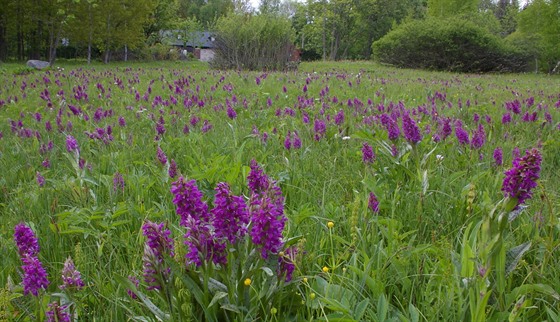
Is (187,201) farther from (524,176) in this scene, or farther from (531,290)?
(531,290)

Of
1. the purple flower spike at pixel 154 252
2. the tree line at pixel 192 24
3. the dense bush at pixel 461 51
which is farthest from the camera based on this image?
the tree line at pixel 192 24

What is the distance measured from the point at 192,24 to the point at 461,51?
129ft

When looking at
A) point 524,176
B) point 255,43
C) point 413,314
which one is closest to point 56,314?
point 413,314

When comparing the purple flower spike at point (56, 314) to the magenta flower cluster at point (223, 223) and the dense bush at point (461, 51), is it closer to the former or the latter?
the magenta flower cluster at point (223, 223)

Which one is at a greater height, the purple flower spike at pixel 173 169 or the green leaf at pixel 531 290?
the purple flower spike at pixel 173 169

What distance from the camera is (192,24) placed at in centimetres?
5794

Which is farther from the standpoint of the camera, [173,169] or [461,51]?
[461,51]

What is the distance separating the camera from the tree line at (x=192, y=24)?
29.0 m

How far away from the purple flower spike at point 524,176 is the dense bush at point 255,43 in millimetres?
19467

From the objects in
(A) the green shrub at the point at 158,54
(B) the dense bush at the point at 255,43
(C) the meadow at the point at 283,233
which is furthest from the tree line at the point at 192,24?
(C) the meadow at the point at 283,233

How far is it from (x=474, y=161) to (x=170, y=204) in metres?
2.16

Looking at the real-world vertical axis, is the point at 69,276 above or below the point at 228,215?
below

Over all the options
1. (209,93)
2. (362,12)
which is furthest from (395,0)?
(209,93)

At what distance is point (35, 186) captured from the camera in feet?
8.69
